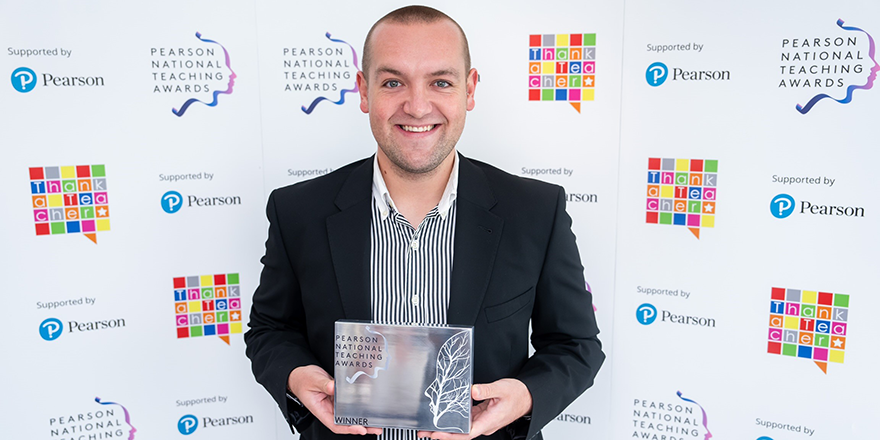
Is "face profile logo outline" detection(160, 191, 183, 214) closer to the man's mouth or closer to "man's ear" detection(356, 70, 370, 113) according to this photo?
"man's ear" detection(356, 70, 370, 113)

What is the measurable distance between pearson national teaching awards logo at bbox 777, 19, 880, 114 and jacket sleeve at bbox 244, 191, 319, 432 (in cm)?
201

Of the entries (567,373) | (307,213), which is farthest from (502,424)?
(307,213)

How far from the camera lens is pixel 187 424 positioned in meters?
2.71

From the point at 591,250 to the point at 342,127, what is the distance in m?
1.26

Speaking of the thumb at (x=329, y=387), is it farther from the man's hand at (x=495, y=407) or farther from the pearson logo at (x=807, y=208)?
the pearson logo at (x=807, y=208)

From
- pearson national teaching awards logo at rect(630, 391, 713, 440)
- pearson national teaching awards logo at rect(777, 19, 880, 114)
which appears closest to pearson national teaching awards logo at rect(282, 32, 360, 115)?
pearson national teaching awards logo at rect(777, 19, 880, 114)

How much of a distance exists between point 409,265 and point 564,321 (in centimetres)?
54

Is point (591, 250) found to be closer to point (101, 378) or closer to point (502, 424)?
point (502, 424)

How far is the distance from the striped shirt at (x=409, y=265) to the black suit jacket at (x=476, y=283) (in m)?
0.03

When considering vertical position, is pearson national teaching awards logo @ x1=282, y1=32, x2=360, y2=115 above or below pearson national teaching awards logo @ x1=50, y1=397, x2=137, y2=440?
above

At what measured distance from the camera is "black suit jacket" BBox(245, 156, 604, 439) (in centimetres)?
174

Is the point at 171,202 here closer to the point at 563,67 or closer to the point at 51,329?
the point at 51,329

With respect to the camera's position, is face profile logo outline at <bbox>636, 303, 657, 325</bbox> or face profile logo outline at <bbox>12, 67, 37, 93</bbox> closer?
face profile logo outline at <bbox>12, 67, 37, 93</bbox>

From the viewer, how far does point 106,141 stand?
97.2 inches
